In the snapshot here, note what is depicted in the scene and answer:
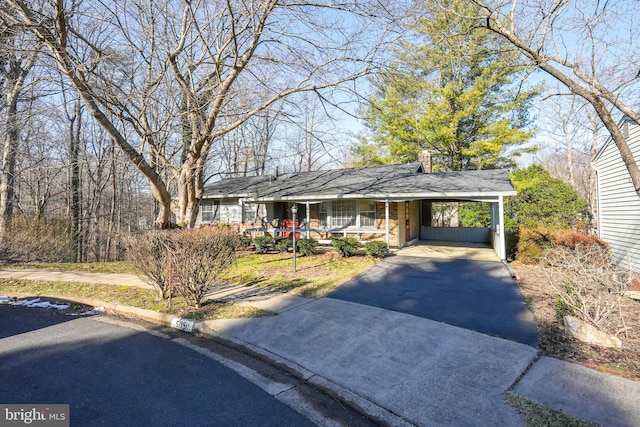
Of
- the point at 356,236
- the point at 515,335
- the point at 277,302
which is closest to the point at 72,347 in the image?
the point at 277,302

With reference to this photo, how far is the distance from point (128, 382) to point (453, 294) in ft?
19.7

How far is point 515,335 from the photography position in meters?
4.66

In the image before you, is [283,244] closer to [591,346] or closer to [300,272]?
[300,272]

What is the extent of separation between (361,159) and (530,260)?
1592 cm

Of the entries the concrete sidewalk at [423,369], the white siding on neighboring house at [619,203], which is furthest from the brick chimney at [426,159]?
the concrete sidewalk at [423,369]

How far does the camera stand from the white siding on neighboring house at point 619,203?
9.73 m

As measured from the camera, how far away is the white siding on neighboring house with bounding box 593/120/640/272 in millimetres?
9734

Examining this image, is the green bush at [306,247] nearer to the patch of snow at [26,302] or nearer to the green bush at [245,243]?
the green bush at [245,243]

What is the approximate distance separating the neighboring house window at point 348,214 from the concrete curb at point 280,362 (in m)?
9.52

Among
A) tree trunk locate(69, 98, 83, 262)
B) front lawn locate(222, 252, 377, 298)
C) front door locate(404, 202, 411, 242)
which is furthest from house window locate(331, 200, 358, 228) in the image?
tree trunk locate(69, 98, 83, 262)

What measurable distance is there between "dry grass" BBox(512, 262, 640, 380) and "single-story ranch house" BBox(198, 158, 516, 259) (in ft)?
15.0

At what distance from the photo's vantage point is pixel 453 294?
22.5 feet

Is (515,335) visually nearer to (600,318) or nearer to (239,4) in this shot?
(600,318)

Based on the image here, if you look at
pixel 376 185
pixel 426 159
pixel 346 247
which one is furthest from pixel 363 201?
pixel 426 159
